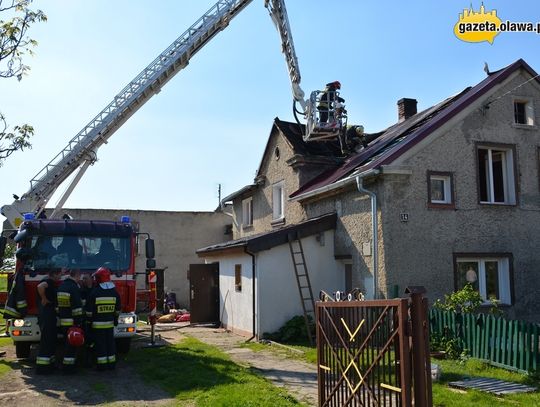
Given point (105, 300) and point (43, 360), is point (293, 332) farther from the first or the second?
point (43, 360)

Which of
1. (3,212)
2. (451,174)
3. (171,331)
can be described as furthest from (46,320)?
(451,174)

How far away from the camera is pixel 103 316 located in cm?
963

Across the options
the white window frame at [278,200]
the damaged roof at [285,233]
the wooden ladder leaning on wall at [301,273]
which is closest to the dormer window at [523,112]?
the damaged roof at [285,233]

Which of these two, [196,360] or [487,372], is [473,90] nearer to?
[487,372]

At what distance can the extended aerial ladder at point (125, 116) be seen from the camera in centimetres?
1464

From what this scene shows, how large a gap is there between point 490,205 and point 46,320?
35.0 ft

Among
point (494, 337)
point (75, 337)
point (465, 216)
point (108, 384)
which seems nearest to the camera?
point (108, 384)

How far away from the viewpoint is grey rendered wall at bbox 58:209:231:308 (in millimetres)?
27000

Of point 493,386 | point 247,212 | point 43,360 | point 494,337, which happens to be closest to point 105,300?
point 43,360

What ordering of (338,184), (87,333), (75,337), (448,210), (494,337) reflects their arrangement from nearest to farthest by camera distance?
(75,337), (494,337), (87,333), (448,210), (338,184)

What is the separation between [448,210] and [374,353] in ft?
28.7

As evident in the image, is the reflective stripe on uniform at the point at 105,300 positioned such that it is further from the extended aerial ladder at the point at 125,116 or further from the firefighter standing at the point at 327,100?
the firefighter standing at the point at 327,100

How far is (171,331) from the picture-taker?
16891 millimetres

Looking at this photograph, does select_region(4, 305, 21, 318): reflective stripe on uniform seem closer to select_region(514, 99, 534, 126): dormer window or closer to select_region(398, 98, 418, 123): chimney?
select_region(514, 99, 534, 126): dormer window
